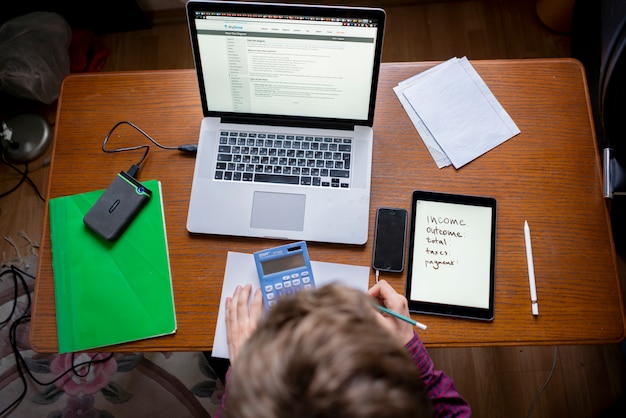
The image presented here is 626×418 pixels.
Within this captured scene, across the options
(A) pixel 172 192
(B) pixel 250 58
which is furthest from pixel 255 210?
(B) pixel 250 58

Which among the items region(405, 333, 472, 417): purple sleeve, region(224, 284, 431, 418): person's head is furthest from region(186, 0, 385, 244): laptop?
region(224, 284, 431, 418): person's head

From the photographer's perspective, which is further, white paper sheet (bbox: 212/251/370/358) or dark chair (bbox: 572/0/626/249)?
white paper sheet (bbox: 212/251/370/358)

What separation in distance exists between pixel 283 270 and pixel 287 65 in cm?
36

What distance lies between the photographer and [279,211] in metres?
0.90

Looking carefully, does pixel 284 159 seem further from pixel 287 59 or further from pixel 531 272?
pixel 531 272

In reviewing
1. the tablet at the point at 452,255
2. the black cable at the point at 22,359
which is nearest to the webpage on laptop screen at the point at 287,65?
the tablet at the point at 452,255

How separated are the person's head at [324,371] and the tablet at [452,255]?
33 cm

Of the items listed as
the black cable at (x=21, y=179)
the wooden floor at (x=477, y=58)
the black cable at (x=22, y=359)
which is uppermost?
the wooden floor at (x=477, y=58)

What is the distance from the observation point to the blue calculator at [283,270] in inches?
33.5

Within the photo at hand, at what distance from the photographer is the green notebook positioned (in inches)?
33.9

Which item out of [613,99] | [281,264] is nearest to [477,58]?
[613,99]

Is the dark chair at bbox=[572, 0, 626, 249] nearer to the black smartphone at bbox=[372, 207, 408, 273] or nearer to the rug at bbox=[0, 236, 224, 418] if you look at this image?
the black smartphone at bbox=[372, 207, 408, 273]

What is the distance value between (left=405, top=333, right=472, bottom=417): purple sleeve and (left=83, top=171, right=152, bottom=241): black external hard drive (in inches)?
22.0

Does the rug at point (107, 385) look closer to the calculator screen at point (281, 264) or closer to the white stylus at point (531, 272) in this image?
the calculator screen at point (281, 264)
